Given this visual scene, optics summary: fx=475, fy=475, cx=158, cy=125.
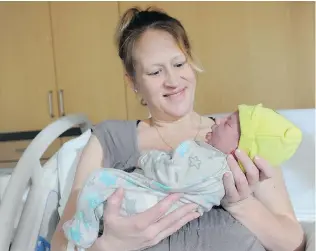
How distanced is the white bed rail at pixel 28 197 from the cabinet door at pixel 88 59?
3.76ft

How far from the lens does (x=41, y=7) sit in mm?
2682

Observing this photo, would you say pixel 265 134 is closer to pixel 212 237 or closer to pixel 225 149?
pixel 225 149

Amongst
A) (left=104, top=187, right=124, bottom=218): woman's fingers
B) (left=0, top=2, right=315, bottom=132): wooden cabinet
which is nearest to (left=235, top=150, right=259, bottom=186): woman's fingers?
(left=104, top=187, right=124, bottom=218): woman's fingers

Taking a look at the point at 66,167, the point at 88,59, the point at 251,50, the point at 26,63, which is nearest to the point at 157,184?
the point at 66,167

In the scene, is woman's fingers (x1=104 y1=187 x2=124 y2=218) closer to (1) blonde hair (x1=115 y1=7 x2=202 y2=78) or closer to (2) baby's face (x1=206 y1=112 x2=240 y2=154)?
(2) baby's face (x1=206 y1=112 x2=240 y2=154)

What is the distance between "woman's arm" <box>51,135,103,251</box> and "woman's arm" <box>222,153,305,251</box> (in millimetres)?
360

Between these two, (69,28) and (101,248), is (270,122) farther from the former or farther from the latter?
(69,28)

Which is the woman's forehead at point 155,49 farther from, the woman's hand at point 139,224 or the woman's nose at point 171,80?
the woman's hand at point 139,224

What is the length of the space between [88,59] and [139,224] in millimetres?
1826

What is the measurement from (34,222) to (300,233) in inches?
28.2

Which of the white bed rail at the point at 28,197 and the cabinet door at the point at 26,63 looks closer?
the white bed rail at the point at 28,197

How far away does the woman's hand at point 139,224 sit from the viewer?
3.17 ft

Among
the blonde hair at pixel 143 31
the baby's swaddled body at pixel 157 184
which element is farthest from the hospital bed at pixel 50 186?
the blonde hair at pixel 143 31

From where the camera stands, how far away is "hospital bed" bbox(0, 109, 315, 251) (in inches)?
46.9
